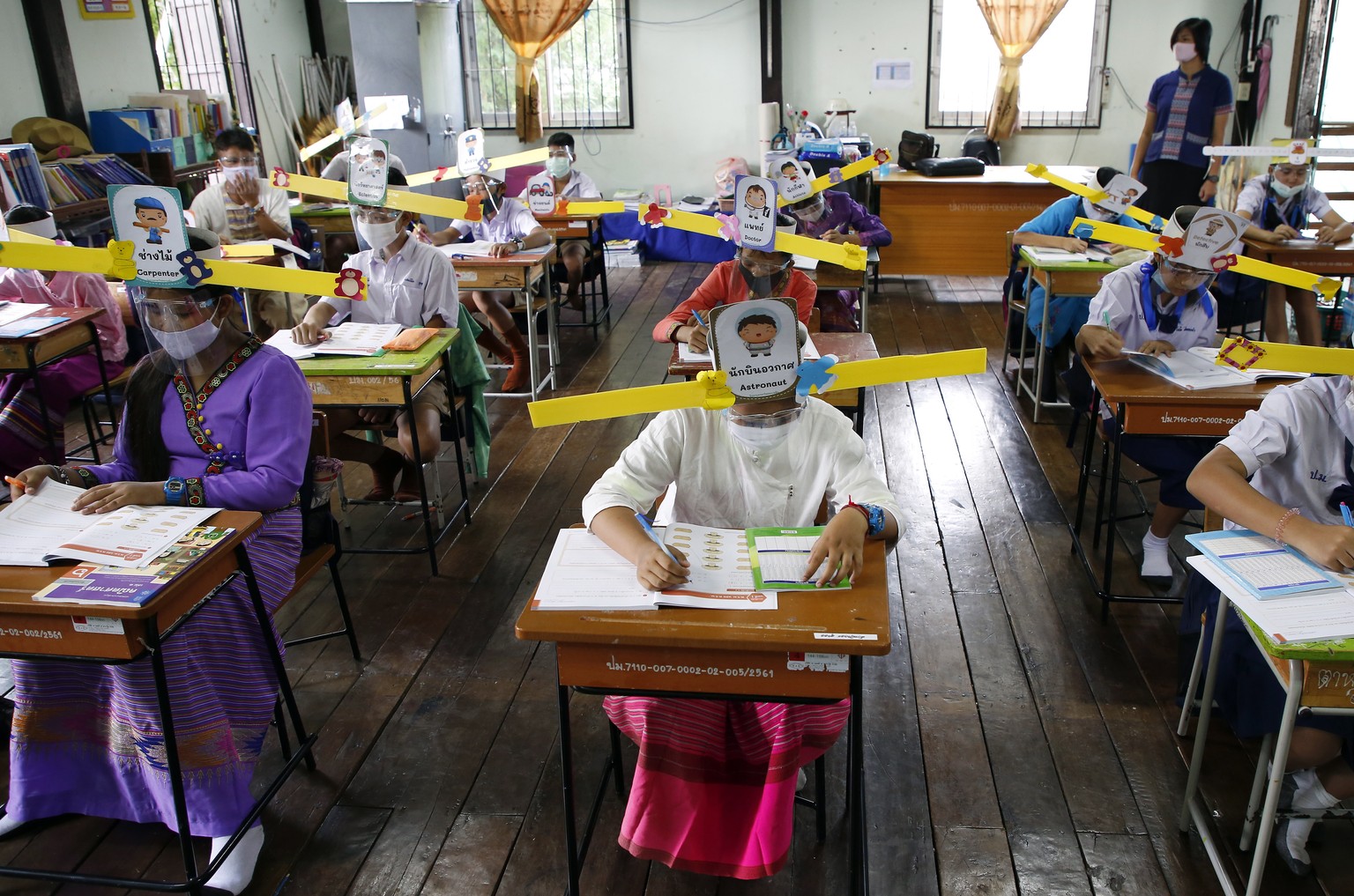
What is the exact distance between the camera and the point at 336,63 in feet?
28.9

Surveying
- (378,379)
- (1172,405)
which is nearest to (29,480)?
(378,379)

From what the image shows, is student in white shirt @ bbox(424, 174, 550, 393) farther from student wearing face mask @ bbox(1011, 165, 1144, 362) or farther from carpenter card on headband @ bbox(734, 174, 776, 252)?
student wearing face mask @ bbox(1011, 165, 1144, 362)

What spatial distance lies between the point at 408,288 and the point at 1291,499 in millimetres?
2701

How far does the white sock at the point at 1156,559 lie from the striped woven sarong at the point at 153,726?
2427 millimetres

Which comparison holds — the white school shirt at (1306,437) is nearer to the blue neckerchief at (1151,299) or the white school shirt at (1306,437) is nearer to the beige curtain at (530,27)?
the blue neckerchief at (1151,299)

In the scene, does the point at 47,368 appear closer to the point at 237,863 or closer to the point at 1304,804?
the point at 237,863

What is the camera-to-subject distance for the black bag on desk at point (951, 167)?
663 centimetres

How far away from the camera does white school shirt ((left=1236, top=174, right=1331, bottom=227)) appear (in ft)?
15.6

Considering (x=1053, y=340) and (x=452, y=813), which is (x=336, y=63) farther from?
(x=452, y=813)

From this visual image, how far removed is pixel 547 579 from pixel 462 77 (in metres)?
8.14

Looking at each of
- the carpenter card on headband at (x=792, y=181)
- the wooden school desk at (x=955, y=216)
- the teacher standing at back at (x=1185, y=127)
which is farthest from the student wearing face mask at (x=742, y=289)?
the wooden school desk at (x=955, y=216)

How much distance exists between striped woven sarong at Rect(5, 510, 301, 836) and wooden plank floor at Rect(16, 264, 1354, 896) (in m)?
0.10

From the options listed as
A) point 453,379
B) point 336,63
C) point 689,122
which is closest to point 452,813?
point 453,379

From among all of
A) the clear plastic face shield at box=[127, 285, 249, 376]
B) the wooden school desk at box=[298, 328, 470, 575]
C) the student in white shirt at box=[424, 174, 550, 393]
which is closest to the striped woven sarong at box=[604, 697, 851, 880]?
the clear plastic face shield at box=[127, 285, 249, 376]
